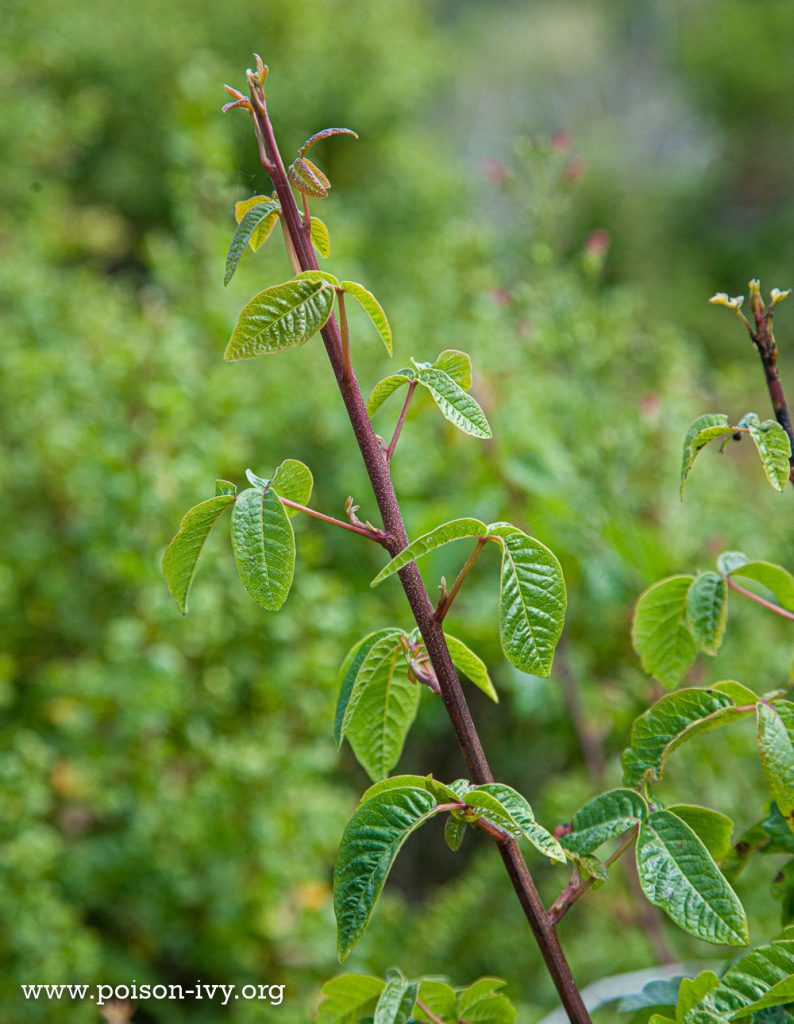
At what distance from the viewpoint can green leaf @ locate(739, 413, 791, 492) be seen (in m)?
0.39

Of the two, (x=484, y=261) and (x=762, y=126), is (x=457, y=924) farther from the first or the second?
(x=762, y=126)

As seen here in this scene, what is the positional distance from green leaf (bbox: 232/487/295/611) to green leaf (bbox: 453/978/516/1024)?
0.22m

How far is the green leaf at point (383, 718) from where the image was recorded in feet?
1.47

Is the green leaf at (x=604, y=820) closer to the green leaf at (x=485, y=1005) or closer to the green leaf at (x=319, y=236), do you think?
A: the green leaf at (x=485, y=1005)

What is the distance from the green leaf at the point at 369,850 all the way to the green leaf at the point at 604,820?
Answer: 0.08 m

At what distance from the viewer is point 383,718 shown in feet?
1.50

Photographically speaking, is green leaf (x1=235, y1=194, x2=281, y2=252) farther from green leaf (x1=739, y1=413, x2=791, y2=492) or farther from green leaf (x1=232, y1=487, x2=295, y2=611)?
green leaf (x1=739, y1=413, x2=791, y2=492)

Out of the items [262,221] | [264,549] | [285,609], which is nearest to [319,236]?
[262,221]

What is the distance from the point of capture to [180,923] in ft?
3.72

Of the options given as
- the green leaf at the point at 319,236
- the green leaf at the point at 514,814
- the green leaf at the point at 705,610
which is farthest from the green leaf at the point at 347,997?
the green leaf at the point at 319,236

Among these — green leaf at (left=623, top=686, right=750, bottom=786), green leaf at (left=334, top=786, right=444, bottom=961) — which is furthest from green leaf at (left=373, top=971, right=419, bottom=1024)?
green leaf at (left=623, top=686, right=750, bottom=786)

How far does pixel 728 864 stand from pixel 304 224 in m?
0.40

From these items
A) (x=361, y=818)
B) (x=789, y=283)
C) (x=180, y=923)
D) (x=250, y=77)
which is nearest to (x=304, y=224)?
(x=250, y=77)

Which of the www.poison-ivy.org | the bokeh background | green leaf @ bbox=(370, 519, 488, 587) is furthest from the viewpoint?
the bokeh background
